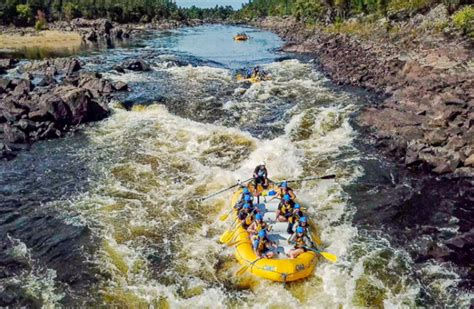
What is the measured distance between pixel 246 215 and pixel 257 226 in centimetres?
85

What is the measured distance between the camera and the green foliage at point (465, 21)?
34.1 meters

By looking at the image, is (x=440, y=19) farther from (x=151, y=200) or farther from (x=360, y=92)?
(x=151, y=200)

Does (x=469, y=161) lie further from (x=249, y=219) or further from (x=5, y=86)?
(x=5, y=86)

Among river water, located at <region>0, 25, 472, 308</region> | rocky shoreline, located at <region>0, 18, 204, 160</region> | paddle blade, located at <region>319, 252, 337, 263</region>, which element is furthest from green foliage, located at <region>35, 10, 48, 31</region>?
paddle blade, located at <region>319, 252, 337, 263</region>

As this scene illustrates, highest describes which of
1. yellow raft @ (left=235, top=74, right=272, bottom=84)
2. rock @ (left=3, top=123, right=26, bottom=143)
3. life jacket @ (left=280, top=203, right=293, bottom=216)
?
yellow raft @ (left=235, top=74, right=272, bottom=84)

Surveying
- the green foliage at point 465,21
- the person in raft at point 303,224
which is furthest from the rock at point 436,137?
the green foliage at point 465,21

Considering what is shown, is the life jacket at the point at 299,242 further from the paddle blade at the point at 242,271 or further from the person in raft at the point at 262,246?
the paddle blade at the point at 242,271

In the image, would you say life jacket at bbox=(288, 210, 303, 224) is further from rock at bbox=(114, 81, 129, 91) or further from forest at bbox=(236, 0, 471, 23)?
forest at bbox=(236, 0, 471, 23)

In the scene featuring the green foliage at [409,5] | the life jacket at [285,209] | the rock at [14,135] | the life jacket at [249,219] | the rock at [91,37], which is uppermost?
the green foliage at [409,5]

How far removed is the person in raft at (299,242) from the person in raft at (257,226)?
3.11ft

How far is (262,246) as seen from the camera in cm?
1358

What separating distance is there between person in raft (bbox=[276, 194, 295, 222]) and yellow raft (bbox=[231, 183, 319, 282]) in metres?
0.23

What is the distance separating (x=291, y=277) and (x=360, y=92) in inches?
917

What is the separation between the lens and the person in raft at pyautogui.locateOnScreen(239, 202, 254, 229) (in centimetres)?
1495
